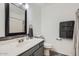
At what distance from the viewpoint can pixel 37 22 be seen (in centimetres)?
121

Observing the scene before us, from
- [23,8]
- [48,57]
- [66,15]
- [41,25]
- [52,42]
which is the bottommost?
[48,57]

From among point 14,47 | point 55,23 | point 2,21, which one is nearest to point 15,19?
point 2,21

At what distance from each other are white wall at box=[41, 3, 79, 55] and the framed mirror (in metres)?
0.30

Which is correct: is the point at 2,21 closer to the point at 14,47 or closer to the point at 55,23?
the point at 14,47

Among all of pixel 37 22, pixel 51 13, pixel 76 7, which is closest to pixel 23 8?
pixel 37 22

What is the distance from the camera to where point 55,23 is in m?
1.17

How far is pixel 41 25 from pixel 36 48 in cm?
32

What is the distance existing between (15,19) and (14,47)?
383 millimetres

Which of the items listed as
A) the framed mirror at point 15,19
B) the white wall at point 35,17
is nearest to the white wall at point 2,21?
the framed mirror at point 15,19

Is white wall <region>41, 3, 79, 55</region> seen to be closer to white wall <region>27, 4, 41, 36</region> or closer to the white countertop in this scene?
white wall <region>27, 4, 41, 36</region>

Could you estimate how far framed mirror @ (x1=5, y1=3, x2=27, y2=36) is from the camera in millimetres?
1181

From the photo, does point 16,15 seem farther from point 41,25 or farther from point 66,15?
point 66,15

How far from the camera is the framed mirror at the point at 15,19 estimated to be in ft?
3.87

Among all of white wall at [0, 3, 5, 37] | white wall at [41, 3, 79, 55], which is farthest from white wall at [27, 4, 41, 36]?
white wall at [0, 3, 5, 37]
